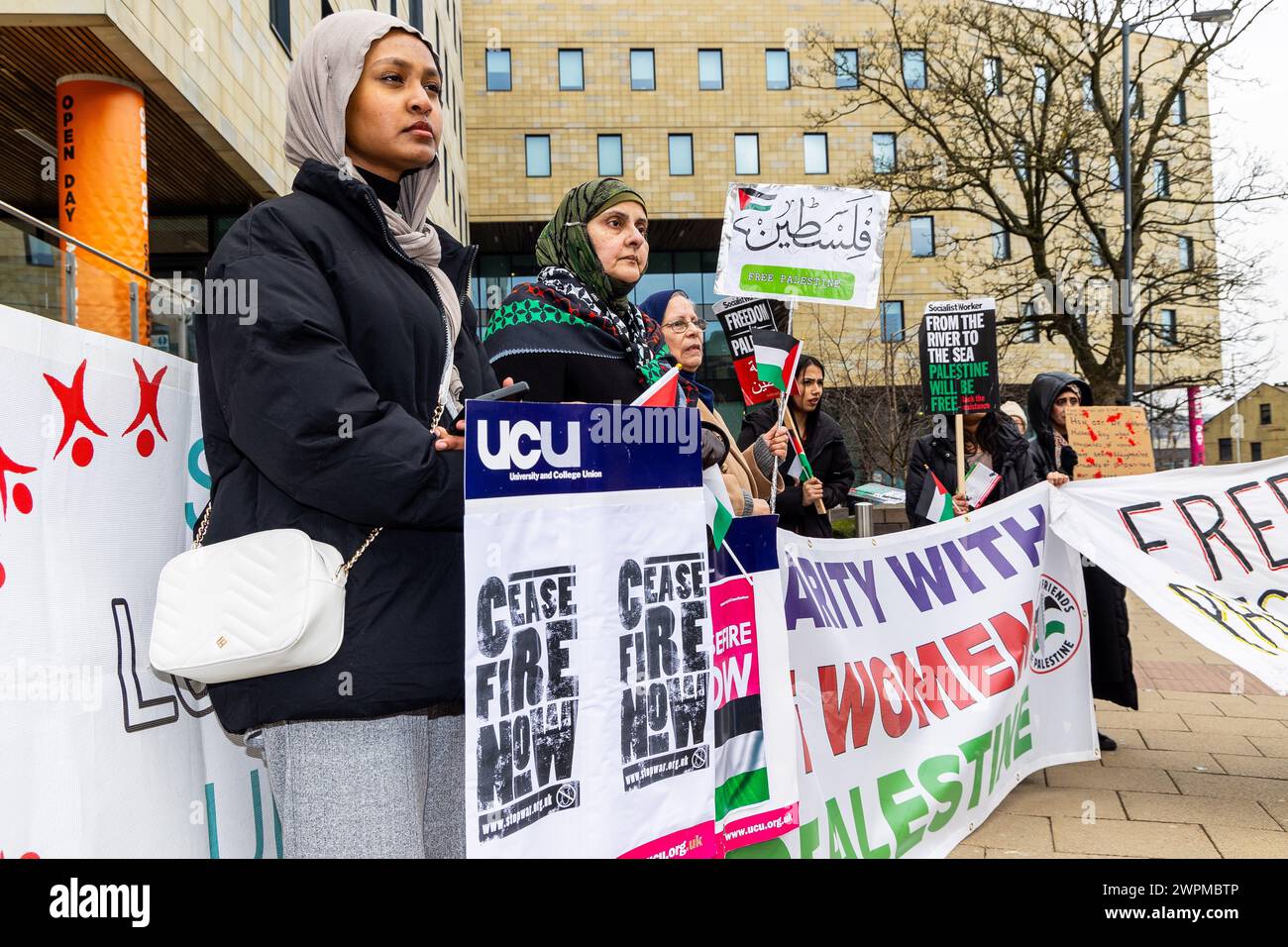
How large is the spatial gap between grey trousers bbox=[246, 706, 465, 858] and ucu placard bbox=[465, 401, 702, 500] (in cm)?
45

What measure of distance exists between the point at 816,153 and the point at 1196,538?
33164 mm

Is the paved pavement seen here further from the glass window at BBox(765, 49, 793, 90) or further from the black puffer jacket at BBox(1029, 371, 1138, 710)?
the glass window at BBox(765, 49, 793, 90)

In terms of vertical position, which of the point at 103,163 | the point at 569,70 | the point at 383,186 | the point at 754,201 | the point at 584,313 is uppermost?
the point at 569,70

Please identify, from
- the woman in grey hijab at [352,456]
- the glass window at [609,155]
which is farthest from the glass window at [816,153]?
the woman in grey hijab at [352,456]

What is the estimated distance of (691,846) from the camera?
2.33 metres

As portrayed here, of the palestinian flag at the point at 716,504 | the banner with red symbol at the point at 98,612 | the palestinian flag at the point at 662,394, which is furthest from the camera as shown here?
the palestinian flag at the point at 716,504

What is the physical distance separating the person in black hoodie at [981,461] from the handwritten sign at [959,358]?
0.21m

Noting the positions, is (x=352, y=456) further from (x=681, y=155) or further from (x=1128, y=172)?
(x=681, y=155)

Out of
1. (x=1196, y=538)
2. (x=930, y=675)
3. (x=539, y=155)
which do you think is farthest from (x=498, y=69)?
(x=930, y=675)

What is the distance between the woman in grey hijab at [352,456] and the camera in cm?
179

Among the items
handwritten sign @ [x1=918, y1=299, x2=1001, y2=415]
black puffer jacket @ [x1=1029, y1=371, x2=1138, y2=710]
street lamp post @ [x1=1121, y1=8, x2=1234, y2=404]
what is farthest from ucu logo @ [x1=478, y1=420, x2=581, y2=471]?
street lamp post @ [x1=1121, y1=8, x2=1234, y2=404]

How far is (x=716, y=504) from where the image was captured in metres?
2.79

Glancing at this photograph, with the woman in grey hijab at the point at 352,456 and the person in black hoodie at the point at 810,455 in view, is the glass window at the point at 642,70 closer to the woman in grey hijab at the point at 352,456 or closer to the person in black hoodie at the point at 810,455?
the person in black hoodie at the point at 810,455
